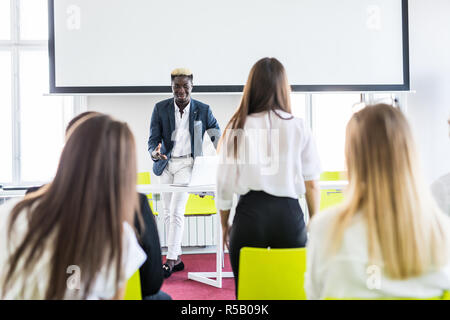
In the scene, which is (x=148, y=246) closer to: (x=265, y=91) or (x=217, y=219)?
(x=265, y=91)

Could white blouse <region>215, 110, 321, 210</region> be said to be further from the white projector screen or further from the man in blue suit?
the white projector screen

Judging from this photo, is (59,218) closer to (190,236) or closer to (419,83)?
(190,236)

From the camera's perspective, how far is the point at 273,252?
1145 millimetres

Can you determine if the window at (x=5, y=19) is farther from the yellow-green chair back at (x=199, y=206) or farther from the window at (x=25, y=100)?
the yellow-green chair back at (x=199, y=206)

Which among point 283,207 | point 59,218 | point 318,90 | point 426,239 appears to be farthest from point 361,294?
point 318,90

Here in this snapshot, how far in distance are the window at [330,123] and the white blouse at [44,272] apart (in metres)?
3.76

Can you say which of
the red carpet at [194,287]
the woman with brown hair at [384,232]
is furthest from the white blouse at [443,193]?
the red carpet at [194,287]

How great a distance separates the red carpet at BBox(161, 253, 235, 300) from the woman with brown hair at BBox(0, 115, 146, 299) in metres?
1.85

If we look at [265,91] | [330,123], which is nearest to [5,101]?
[330,123]

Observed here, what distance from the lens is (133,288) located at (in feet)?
3.82

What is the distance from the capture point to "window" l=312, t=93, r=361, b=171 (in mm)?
4504

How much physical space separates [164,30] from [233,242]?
279 centimetres

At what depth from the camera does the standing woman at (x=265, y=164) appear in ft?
5.11

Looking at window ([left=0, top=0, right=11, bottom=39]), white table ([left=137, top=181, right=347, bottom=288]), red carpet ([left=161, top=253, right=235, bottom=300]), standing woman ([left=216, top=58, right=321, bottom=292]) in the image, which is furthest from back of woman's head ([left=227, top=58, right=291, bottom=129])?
window ([left=0, top=0, right=11, bottom=39])
